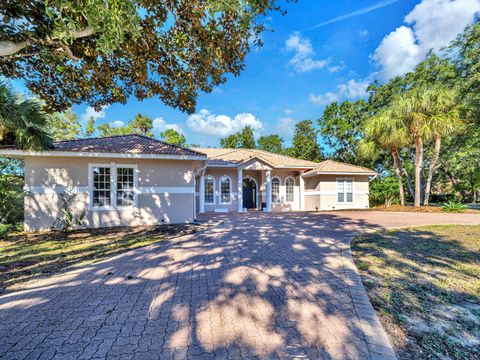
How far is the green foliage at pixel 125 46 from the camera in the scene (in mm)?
4172

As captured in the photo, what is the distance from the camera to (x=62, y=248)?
6844 millimetres

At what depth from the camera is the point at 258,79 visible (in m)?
16.7

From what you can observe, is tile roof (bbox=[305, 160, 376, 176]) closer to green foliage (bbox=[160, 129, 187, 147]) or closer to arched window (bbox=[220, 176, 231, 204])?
arched window (bbox=[220, 176, 231, 204])

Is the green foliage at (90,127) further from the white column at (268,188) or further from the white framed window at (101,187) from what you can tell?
the white column at (268,188)

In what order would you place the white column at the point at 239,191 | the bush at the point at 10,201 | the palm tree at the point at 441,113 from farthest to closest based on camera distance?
the white column at the point at 239,191 → the palm tree at the point at 441,113 → the bush at the point at 10,201

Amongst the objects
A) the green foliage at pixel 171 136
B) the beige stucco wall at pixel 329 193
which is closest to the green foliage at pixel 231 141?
the green foliage at pixel 171 136

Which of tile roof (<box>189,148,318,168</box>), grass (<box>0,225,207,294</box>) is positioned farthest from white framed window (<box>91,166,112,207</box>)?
tile roof (<box>189,148,318,168</box>)

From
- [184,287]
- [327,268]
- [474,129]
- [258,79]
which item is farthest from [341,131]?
[184,287]

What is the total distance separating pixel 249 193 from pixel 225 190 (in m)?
2.83

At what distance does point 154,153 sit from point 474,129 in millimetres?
21445

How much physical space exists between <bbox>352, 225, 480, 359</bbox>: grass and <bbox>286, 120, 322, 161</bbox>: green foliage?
22832 mm

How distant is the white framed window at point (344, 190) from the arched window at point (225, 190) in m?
8.84

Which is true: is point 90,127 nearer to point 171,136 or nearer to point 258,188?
point 171,136

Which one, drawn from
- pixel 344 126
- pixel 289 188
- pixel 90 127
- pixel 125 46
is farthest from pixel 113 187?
pixel 344 126
